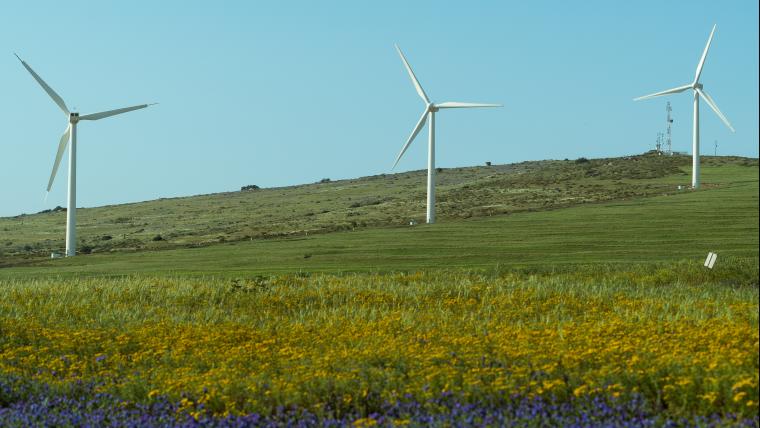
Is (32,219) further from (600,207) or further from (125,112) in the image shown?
(600,207)

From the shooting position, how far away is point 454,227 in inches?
2191

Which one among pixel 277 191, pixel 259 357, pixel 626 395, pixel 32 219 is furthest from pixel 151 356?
pixel 277 191

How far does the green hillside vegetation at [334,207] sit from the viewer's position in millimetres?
68688

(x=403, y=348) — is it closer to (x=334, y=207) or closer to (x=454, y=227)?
(x=454, y=227)

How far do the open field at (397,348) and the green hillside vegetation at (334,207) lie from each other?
31423 mm

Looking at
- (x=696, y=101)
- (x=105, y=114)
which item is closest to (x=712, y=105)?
(x=696, y=101)

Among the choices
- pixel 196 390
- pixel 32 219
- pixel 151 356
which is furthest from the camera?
pixel 32 219

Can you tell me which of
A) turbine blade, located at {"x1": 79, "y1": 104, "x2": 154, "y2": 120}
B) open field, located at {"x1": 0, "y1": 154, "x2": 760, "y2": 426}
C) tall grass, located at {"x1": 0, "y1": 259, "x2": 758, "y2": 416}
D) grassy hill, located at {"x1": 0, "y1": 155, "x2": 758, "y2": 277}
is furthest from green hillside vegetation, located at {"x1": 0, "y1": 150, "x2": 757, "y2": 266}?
tall grass, located at {"x1": 0, "y1": 259, "x2": 758, "y2": 416}

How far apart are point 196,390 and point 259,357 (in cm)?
211

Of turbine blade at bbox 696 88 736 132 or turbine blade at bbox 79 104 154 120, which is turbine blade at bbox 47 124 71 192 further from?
turbine blade at bbox 696 88 736 132

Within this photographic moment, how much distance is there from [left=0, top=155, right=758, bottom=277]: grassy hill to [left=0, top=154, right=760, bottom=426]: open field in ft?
17.1

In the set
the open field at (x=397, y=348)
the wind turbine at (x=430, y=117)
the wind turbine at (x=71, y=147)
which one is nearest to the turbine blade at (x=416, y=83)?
the wind turbine at (x=430, y=117)

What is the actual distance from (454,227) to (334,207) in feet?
132

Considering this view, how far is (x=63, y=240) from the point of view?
81125 millimetres
